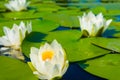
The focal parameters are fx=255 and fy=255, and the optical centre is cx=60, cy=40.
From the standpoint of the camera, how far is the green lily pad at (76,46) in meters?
1.31

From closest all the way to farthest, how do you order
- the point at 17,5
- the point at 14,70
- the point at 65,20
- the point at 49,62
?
the point at 49,62 → the point at 14,70 → the point at 65,20 → the point at 17,5

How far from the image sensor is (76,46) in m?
1.48

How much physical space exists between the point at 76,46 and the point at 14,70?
467 mm

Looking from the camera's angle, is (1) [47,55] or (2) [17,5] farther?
(2) [17,5]

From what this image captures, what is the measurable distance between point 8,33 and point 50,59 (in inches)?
23.1

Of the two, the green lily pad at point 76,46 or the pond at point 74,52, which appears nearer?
the pond at point 74,52

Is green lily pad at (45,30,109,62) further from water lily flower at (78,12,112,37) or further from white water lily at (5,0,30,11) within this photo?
white water lily at (5,0,30,11)

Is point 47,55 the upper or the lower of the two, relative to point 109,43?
upper

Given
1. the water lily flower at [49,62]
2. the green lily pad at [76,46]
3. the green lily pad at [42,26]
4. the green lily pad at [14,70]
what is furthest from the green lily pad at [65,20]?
the water lily flower at [49,62]

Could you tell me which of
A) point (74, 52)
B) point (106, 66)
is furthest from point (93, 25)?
point (106, 66)

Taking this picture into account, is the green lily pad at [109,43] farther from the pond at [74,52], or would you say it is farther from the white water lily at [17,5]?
the white water lily at [17,5]

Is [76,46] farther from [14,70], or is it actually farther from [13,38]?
[14,70]

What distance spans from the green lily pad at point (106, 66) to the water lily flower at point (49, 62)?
0.21m

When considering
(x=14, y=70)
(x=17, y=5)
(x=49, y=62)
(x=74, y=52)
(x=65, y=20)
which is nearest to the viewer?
(x=49, y=62)
